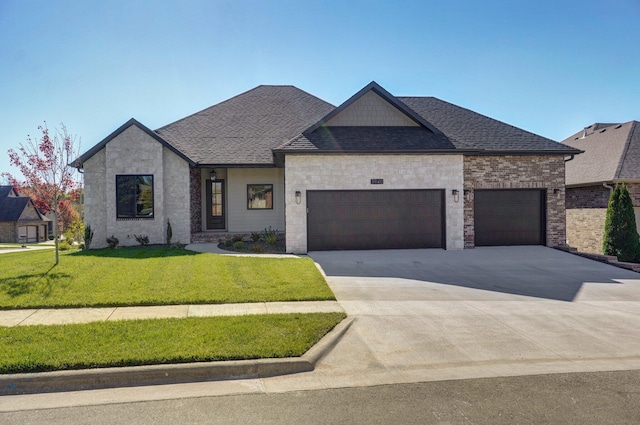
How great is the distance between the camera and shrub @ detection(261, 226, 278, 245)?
1534 cm

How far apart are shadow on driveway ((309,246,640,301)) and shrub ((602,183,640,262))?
207 cm

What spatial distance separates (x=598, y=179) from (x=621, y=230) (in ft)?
13.4

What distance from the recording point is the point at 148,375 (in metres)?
4.56

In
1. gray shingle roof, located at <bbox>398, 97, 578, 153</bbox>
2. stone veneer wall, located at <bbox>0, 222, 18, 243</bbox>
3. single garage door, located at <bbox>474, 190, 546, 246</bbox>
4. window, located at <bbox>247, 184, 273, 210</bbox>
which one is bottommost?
stone veneer wall, located at <bbox>0, 222, 18, 243</bbox>

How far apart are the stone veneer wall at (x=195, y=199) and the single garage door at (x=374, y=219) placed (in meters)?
5.86

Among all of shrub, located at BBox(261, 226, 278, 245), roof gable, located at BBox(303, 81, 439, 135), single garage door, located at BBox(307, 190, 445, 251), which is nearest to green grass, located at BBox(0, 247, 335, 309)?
single garage door, located at BBox(307, 190, 445, 251)

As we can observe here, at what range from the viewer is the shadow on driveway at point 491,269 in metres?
9.38

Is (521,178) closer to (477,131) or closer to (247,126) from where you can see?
(477,131)

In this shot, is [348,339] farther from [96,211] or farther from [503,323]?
[96,211]

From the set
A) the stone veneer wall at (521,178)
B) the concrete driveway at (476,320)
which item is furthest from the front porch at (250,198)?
the stone veneer wall at (521,178)

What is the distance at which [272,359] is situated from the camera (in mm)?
4902

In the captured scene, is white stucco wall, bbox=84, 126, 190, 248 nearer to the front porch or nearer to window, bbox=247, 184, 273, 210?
the front porch

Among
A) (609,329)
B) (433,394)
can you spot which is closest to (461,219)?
(609,329)

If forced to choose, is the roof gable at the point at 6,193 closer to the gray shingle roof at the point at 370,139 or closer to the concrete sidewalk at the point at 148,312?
the gray shingle roof at the point at 370,139
